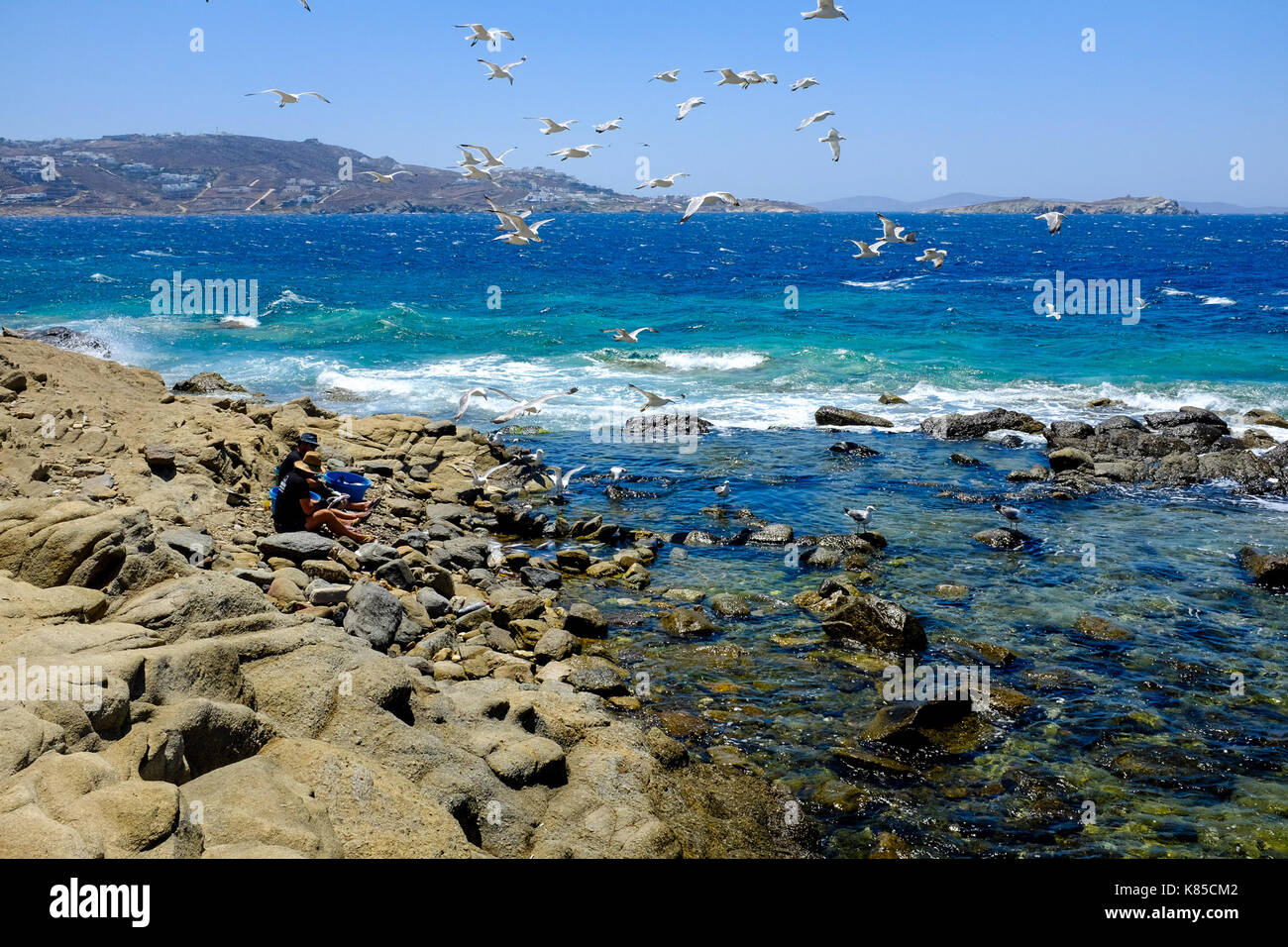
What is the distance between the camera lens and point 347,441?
18719 millimetres

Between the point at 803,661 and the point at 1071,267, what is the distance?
69.8 meters

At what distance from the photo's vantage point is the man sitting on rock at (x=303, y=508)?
11.9 metres

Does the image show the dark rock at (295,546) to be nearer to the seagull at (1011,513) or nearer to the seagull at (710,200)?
the seagull at (710,200)

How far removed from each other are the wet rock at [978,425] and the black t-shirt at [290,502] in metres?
16.4

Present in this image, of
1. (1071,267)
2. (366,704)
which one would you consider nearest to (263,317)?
(366,704)

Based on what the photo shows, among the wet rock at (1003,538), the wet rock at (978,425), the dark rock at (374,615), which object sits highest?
the wet rock at (978,425)

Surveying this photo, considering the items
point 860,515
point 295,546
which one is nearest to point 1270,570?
point 860,515

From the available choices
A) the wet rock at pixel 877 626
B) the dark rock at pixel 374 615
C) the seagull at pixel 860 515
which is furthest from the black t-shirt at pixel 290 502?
the seagull at pixel 860 515

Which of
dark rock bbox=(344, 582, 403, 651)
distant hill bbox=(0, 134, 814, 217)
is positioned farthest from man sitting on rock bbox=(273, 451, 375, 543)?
distant hill bbox=(0, 134, 814, 217)

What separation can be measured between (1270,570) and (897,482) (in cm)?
707

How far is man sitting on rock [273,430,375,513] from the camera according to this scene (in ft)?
39.8

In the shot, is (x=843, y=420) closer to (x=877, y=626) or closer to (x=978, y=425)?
(x=978, y=425)

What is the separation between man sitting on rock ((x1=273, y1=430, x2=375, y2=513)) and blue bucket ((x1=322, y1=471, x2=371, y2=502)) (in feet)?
0.52

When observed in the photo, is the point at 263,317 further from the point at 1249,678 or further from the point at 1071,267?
the point at 1071,267
